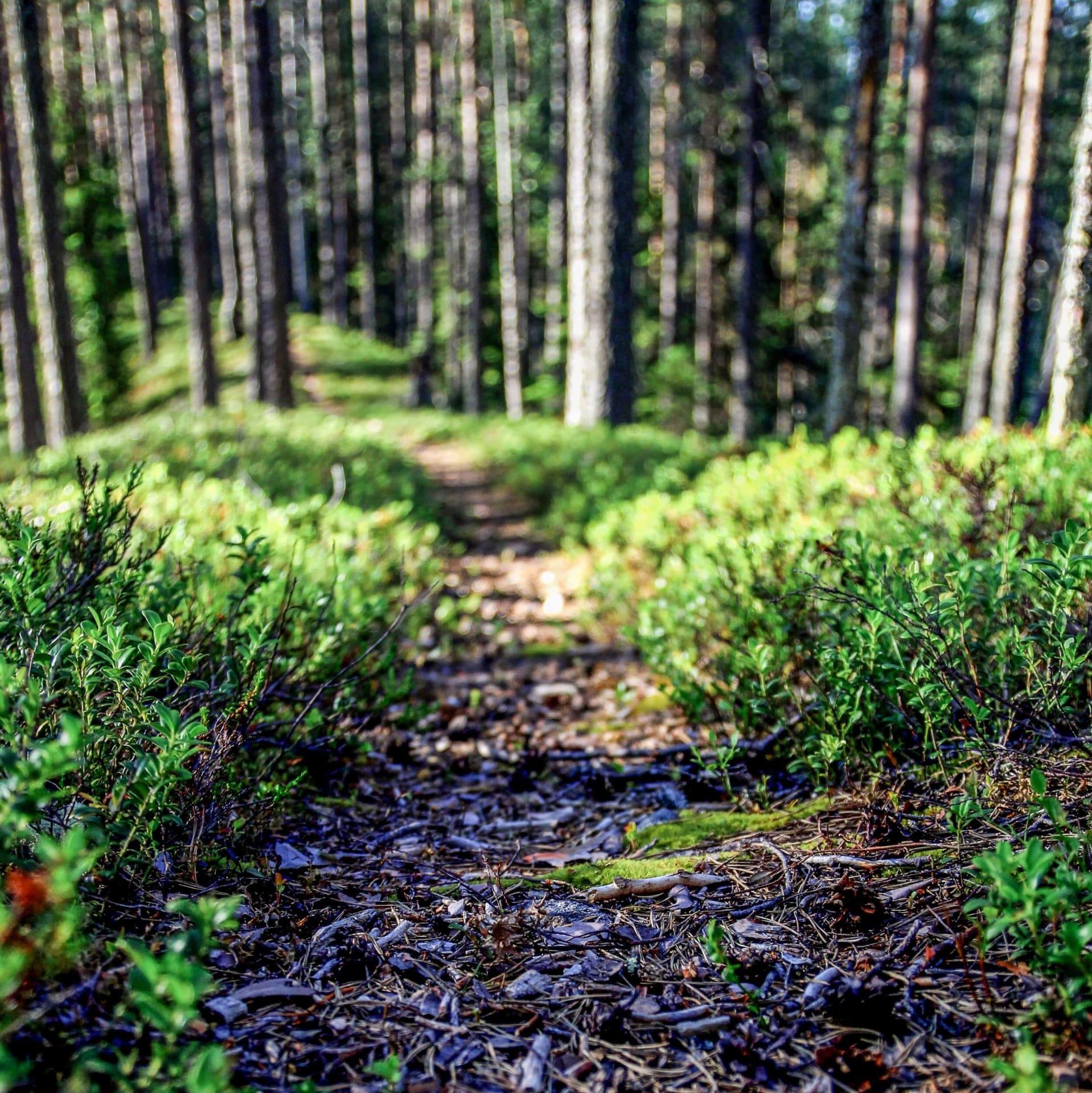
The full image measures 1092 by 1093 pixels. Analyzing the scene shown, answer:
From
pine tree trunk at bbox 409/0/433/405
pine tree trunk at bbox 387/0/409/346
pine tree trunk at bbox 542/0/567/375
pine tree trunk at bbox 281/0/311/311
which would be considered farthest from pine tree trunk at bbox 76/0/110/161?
pine tree trunk at bbox 542/0/567/375

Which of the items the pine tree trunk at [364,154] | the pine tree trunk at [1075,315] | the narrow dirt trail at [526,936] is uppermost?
the pine tree trunk at [364,154]

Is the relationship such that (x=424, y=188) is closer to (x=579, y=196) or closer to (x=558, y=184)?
(x=558, y=184)

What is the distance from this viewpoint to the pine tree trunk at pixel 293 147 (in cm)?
3222

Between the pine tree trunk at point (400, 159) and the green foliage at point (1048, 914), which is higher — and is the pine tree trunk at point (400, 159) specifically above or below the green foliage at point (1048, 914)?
above

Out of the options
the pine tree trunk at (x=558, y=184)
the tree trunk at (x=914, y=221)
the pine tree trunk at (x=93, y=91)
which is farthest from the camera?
the pine tree trunk at (x=93, y=91)

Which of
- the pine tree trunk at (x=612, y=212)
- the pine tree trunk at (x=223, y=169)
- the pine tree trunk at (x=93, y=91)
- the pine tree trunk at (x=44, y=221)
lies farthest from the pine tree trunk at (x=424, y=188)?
the pine tree trunk at (x=93, y=91)

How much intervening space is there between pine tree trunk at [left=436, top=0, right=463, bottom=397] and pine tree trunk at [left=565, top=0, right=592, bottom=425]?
9426 mm

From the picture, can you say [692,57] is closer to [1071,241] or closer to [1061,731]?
[1071,241]

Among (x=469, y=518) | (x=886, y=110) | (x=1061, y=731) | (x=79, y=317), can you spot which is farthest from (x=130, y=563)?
(x=79, y=317)

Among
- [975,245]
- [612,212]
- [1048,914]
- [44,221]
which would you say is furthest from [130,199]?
[1048,914]

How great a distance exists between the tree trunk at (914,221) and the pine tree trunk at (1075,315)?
22.9ft

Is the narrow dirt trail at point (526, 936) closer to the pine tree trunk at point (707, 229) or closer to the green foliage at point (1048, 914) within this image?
the green foliage at point (1048, 914)

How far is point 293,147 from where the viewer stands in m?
32.8

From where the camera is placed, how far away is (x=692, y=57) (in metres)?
28.8
